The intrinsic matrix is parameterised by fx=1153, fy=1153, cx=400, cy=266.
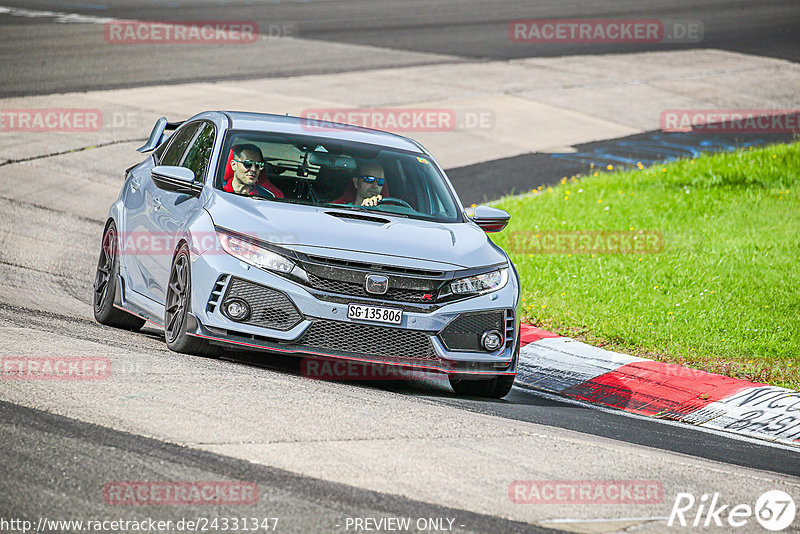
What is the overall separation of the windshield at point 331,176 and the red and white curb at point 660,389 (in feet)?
5.69

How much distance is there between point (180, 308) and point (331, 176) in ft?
5.19

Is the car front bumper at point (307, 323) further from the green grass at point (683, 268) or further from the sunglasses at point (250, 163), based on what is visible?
the green grass at point (683, 268)

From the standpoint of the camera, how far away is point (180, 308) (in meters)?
7.79

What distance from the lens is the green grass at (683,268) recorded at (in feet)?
33.3

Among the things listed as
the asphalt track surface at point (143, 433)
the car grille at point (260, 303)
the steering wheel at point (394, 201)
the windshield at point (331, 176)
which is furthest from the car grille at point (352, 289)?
the steering wheel at point (394, 201)

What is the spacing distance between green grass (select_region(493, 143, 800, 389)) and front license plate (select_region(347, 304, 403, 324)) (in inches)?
132

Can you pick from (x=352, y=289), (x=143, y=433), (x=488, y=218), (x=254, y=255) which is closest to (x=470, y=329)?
(x=352, y=289)

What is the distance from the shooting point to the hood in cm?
746

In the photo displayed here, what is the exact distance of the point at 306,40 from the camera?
27.9 meters

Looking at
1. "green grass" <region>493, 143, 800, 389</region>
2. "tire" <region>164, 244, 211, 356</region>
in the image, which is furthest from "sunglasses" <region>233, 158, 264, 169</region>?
"green grass" <region>493, 143, 800, 389</region>

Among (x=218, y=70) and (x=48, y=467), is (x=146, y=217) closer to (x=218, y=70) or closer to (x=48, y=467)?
(x=48, y=467)

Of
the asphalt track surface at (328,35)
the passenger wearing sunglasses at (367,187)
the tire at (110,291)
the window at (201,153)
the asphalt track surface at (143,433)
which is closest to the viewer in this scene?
the asphalt track surface at (143,433)

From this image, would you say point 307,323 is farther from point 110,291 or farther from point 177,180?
point 110,291

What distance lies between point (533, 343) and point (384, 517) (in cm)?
546
